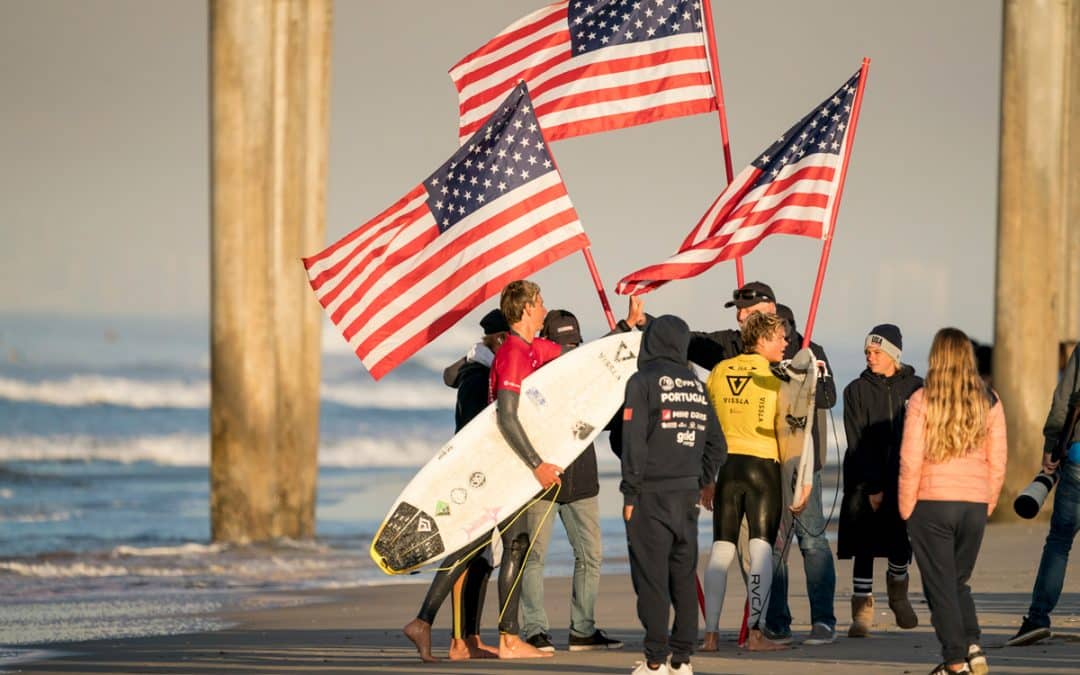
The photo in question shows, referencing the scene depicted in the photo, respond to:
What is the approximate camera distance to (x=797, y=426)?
26.8ft

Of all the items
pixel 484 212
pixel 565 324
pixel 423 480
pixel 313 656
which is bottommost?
pixel 313 656

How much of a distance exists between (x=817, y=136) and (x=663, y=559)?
8.71 ft

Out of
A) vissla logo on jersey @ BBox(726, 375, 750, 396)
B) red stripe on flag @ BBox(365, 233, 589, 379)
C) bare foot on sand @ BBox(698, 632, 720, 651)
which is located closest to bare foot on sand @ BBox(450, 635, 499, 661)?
bare foot on sand @ BBox(698, 632, 720, 651)

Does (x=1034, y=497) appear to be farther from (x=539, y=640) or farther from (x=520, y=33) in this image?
(x=520, y=33)

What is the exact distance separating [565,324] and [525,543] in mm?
1134

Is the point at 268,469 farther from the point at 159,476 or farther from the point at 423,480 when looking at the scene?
the point at 159,476

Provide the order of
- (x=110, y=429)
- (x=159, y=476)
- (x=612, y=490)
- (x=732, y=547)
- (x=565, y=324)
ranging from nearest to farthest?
(x=732, y=547)
(x=565, y=324)
(x=612, y=490)
(x=159, y=476)
(x=110, y=429)

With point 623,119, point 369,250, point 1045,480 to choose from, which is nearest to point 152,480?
point 623,119

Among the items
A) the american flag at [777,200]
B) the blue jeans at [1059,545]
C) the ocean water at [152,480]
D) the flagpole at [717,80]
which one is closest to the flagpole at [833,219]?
the american flag at [777,200]

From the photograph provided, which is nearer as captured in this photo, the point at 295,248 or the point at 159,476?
the point at 295,248

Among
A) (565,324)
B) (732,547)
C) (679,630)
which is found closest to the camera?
(679,630)

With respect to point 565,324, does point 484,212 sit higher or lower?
higher

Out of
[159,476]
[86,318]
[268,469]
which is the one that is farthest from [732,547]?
[86,318]

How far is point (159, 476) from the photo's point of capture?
31.7 meters
